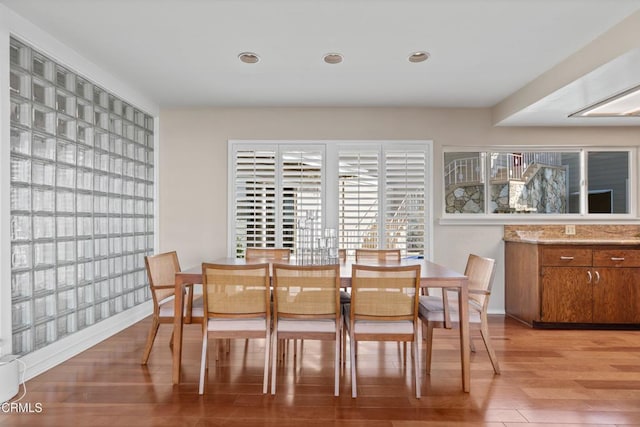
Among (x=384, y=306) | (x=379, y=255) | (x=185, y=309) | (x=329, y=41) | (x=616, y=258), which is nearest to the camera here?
(x=384, y=306)

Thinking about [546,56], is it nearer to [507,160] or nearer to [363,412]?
[507,160]

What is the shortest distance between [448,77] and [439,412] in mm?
2825

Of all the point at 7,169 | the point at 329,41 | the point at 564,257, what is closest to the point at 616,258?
the point at 564,257

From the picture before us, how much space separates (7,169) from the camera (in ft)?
8.81

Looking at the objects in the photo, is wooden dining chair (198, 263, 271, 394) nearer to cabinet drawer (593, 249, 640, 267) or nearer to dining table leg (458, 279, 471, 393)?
dining table leg (458, 279, 471, 393)

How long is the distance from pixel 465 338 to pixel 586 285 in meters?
2.26

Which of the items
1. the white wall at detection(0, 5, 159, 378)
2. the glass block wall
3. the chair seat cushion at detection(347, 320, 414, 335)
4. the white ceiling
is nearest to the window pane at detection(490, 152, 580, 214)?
the white ceiling

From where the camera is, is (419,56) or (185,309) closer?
(185,309)

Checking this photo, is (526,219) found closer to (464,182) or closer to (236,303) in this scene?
(464,182)

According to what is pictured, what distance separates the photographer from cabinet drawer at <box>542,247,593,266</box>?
4207mm

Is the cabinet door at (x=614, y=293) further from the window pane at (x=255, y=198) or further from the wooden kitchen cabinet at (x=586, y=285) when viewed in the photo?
the window pane at (x=255, y=198)

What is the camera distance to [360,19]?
2.82m

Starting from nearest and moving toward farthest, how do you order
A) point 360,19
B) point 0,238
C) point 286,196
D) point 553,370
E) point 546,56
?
point 0,238 → point 360,19 → point 553,370 → point 546,56 → point 286,196

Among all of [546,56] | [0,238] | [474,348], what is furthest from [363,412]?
[546,56]
